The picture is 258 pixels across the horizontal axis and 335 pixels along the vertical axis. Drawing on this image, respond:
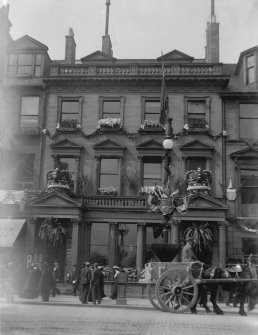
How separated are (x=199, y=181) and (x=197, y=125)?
154 inches

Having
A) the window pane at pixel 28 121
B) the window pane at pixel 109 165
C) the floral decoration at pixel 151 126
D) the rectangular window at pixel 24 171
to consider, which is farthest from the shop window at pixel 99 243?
the window pane at pixel 28 121

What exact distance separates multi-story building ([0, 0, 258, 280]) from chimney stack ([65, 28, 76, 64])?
156 centimetres

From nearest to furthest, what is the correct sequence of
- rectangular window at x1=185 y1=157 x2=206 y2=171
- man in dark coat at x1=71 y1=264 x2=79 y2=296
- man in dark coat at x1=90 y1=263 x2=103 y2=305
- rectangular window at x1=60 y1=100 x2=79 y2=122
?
man in dark coat at x1=90 y1=263 x2=103 y2=305 → man in dark coat at x1=71 y1=264 x2=79 y2=296 → rectangular window at x1=185 y1=157 x2=206 y2=171 → rectangular window at x1=60 y1=100 x2=79 y2=122

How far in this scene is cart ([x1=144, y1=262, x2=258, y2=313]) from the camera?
13383 millimetres

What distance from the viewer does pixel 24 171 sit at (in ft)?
97.8

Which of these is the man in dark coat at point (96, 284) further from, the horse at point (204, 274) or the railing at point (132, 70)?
the railing at point (132, 70)

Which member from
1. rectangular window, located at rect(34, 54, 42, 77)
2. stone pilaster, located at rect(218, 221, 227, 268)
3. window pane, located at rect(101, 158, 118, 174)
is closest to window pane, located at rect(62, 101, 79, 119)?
rectangular window, located at rect(34, 54, 42, 77)

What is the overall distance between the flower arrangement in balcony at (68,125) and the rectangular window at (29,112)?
61.7 inches

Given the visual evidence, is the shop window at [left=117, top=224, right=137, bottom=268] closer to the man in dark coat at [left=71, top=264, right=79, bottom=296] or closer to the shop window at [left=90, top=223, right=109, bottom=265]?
the shop window at [left=90, top=223, right=109, bottom=265]

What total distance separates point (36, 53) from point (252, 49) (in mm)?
13013

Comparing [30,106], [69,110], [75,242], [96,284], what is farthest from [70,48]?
[96,284]

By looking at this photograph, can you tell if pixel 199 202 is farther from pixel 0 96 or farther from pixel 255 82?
pixel 0 96

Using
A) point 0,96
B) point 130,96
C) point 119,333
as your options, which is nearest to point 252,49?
point 130,96

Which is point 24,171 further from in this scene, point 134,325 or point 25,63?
point 134,325
